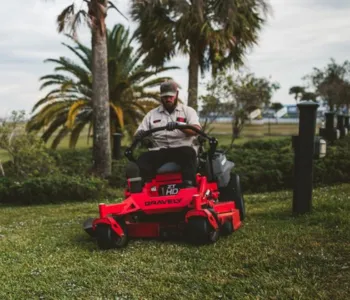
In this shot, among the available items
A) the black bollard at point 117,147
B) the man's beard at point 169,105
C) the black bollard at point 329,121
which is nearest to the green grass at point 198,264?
the man's beard at point 169,105

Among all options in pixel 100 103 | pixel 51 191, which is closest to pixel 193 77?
pixel 100 103

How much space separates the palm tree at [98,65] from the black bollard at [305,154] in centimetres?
657

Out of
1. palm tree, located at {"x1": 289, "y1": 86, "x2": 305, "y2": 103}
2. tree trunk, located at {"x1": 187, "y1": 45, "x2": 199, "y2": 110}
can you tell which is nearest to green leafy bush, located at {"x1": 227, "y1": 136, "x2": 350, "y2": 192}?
tree trunk, located at {"x1": 187, "y1": 45, "x2": 199, "y2": 110}

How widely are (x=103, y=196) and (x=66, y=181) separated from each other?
28.5 inches

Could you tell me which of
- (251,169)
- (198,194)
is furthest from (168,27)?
(198,194)

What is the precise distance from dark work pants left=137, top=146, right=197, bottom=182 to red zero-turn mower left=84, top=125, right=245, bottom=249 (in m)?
0.07

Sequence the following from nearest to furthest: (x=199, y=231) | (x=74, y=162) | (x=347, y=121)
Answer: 1. (x=199, y=231)
2. (x=74, y=162)
3. (x=347, y=121)

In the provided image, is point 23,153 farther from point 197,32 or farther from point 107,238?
point 197,32

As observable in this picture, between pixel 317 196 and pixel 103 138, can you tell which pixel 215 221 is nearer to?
pixel 317 196

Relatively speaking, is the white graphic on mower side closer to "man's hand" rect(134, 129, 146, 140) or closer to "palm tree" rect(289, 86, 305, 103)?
"man's hand" rect(134, 129, 146, 140)

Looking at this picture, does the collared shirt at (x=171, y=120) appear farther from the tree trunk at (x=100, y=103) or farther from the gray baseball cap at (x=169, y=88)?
the tree trunk at (x=100, y=103)

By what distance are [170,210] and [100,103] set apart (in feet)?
23.8

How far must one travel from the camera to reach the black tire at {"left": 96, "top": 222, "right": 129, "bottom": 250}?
5.27m

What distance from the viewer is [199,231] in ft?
16.9
